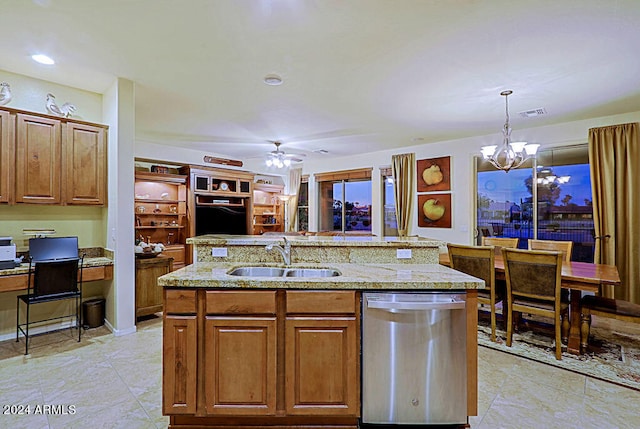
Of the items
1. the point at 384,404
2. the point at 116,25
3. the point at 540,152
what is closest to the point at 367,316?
the point at 384,404

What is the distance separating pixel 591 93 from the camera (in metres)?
3.69

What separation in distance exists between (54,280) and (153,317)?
1295 millimetres

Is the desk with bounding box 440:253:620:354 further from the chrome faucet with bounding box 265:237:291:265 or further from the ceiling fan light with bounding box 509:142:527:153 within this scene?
the chrome faucet with bounding box 265:237:291:265

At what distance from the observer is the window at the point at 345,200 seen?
761 centimetres

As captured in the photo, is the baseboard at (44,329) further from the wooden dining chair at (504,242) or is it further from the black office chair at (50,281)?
the wooden dining chair at (504,242)

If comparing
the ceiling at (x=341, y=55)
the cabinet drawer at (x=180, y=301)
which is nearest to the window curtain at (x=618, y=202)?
the ceiling at (x=341, y=55)

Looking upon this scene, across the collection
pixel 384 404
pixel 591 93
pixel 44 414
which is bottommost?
pixel 44 414

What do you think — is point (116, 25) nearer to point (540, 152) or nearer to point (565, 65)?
point (565, 65)

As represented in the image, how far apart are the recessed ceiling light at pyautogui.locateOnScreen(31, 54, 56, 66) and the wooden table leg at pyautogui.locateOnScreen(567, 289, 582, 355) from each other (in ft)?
17.6

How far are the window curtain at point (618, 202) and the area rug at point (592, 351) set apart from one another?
1.18 meters

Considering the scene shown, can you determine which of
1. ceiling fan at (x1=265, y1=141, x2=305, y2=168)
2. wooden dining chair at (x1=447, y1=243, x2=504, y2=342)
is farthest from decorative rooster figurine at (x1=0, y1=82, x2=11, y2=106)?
wooden dining chair at (x1=447, y1=243, x2=504, y2=342)

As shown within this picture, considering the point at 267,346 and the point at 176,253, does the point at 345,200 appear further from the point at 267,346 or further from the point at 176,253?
the point at 267,346

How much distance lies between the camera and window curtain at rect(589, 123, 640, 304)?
4.32 m

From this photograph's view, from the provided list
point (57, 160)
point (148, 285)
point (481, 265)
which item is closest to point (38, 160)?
point (57, 160)
